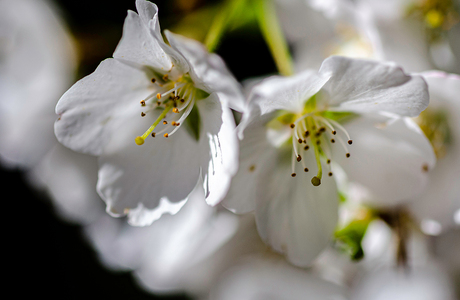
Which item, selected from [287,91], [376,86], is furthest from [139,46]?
[376,86]

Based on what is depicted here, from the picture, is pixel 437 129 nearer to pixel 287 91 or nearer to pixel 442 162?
pixel 442 162

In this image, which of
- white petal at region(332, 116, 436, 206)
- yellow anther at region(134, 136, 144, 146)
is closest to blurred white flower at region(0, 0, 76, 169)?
yellow anther at region(134, 136, 144, 146)

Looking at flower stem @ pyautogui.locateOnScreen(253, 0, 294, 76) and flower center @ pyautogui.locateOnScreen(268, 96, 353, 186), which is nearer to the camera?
flower center @ pyautogui.locateOnScreen(268, 96, 353, 186)

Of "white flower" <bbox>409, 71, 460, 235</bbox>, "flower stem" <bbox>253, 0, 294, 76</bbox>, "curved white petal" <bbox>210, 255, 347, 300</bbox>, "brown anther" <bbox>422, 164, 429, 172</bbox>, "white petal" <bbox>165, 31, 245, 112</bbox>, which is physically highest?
"white petal" <bbox>165, 31, 245, 112</bbox>

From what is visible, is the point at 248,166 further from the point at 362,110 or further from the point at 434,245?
the point at 434,245

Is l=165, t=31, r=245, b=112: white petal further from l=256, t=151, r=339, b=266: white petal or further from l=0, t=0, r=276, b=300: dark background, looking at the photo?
l=0, t=0, r=276, b=300: dark background

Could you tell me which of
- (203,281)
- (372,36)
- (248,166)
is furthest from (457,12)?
(203,281)

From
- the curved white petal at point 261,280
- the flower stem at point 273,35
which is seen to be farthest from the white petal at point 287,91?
the curved white petal at point 261,280

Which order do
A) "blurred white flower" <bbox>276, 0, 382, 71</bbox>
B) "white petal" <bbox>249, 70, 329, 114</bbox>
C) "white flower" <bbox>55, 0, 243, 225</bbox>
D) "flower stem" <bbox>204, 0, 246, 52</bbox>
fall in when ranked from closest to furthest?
"white petal" <bbox>249, 70, 329, 114</bbox> → "white flower" <bbox>55, 0, 243, 225</bbox> → "flower stem" <bbox>204, 0, 246, 52</bbox> → "blurred white flower" <bbox>276, 0, 382, 71</bbox>

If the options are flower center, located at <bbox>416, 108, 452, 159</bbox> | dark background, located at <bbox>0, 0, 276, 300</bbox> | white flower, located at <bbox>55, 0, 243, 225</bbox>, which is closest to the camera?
white flower, located at <bbox>55, 0, 243, 225</bbox>
